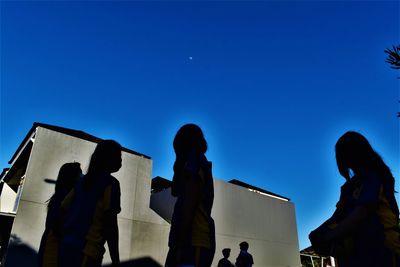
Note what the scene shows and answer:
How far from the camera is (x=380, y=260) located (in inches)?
61.0

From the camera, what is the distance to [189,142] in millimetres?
2180

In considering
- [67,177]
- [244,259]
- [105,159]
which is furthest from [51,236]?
[244,259]

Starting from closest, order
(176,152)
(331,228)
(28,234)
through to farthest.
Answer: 1. (331,228)
2. (176,152)
3. (28,234)

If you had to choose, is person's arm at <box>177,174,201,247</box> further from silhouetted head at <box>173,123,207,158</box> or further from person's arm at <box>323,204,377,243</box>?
person's arm at <box>323,204,377,243</box>

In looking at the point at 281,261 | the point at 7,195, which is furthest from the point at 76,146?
the point at 281,261

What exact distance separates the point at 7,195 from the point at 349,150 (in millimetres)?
18116

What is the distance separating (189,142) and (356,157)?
1043 millimetres

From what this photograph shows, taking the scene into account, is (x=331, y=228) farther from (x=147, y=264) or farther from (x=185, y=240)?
(x=147, y=264)

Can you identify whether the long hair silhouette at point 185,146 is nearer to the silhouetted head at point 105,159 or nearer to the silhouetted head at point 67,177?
the silhouetted head at point 105,159

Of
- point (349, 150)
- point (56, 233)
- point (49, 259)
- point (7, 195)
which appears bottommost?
point (49, 259)

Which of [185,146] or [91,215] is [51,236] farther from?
[185,146]

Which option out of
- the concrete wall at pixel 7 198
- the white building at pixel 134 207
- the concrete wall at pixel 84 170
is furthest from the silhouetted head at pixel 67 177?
the concrete wall at pixel 7 198

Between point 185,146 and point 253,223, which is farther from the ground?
point 253,223

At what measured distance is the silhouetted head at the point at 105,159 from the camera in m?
2.30
